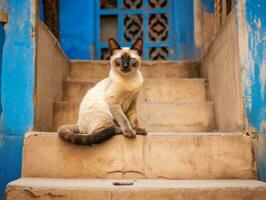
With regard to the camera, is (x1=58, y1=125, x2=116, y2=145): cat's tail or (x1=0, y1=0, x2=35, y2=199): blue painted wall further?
(x1=0, y1=0, x2=35, y2=199): blue painted wall

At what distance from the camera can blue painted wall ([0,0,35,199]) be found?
2.97m

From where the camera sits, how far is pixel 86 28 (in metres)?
5.54

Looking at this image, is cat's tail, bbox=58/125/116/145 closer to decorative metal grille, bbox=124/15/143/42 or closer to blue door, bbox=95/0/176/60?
blue door, bbox=95/0/176/60

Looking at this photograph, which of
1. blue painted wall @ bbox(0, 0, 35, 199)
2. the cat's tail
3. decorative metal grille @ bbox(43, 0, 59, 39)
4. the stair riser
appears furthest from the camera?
decorative metal grille @ bbox(43, 0, 59, 39)

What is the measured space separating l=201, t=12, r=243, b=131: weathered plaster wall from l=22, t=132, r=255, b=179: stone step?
0.37 m

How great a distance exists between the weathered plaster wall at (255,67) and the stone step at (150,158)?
30cm

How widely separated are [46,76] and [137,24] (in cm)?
278

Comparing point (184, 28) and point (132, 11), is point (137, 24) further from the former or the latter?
point (184, 28)

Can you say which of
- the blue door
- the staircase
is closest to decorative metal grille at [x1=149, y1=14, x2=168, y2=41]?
the blue door

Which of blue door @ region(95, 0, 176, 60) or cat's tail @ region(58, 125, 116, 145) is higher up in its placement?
blue door @ region(95, 0, 176, 60)

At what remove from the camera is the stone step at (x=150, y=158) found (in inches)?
104

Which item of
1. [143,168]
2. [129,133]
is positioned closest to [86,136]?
[129,133]

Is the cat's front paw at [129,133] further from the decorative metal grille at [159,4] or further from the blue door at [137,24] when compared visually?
the decorative metal grille at [159,4]

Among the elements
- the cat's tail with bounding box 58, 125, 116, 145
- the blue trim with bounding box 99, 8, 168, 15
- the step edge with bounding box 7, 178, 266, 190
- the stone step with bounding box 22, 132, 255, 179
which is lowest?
the step edge with bounding box 7, 178, 266, 190
